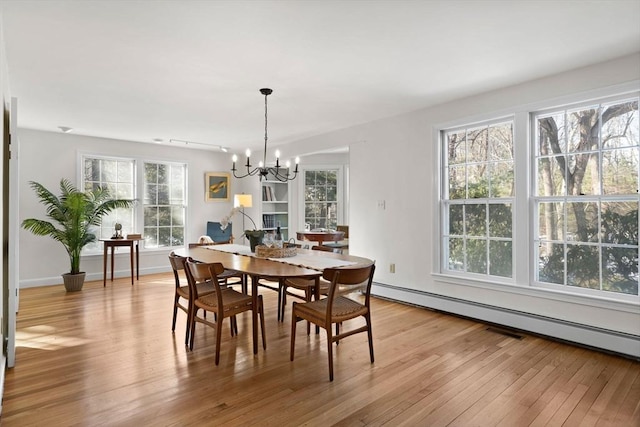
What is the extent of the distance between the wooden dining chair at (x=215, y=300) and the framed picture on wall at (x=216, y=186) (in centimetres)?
443

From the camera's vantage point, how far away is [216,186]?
7.49 meters

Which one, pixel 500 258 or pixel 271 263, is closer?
pixel 271 263

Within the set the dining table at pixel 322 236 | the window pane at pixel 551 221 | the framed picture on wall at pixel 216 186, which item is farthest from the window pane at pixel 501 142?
the framed picture on wall at pixel 216 186

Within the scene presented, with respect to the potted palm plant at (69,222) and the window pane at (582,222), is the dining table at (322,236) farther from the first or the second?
the window pane at (582,222)

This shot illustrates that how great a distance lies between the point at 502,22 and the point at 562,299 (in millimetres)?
2458

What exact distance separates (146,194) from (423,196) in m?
5.00

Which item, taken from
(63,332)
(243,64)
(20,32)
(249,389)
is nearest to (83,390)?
(249,389)

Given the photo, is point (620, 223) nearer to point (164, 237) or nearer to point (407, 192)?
point (407, 192)

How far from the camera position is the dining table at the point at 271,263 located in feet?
9.18

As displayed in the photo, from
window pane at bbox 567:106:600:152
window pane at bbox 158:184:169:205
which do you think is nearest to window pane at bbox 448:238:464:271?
window pane at bbox 567:106:600:152

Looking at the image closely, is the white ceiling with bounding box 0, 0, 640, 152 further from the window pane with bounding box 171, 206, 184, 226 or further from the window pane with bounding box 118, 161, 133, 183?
the window pane with bounding box 171, 206, 184, 226

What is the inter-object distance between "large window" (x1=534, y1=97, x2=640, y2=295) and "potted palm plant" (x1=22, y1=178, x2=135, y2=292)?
591 cm

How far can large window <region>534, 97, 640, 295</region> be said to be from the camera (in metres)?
3.02

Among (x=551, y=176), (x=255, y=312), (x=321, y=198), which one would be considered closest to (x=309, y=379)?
(x=255, y=312)
